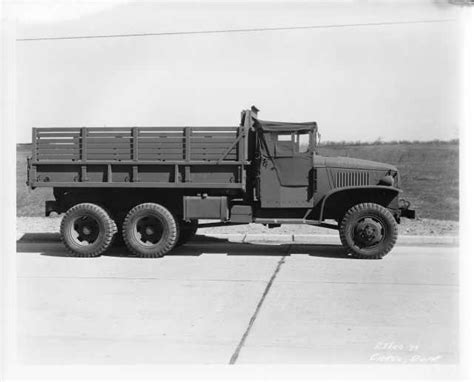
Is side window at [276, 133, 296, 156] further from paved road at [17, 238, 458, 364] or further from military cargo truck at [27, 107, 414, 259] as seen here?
paved road at [17, 238, 458, 364]

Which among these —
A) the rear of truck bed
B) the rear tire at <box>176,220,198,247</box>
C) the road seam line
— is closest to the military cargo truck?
the rear of truck bed

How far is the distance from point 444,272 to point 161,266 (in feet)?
13.7

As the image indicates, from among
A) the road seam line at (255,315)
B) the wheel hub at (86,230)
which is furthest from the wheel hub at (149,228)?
the road seam line at (255,315)

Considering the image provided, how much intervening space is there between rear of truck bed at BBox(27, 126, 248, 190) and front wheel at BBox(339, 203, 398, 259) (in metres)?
1.85

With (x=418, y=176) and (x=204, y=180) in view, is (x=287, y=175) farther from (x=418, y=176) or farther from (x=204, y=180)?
(x=418, y=176)

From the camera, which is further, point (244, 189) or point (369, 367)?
point (244, 189)

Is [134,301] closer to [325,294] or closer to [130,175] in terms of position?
[325,294]

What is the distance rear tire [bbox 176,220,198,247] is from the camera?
12.5 meters

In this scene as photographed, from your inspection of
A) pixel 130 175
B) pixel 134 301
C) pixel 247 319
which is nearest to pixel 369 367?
pixel 247 319

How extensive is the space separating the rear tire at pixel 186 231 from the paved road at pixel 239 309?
0.93 m

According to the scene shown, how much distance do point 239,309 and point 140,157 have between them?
14.7 ft

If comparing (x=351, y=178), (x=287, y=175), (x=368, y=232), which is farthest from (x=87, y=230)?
(x=368, y=232)

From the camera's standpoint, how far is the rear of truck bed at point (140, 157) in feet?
37.9

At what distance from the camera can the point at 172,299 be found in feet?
27.6
